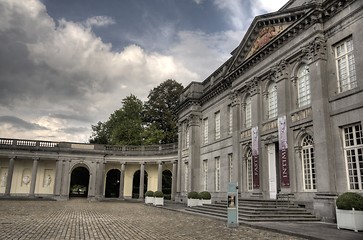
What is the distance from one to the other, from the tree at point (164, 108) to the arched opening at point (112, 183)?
8459 millimetres

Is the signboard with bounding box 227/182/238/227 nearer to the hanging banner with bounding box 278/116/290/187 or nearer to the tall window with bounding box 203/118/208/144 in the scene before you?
the hanging banner with bounding box 278/116/290/187

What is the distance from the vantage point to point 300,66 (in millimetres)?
17297

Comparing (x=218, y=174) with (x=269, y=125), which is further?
(x=218, y=174)

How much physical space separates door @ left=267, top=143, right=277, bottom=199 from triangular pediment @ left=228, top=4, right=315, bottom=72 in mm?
6102

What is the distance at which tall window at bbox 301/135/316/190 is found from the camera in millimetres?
15633

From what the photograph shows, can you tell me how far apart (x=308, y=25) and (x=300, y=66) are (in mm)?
2169

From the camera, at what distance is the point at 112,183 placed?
4694 centimetres

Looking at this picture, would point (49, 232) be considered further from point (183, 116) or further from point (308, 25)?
point (183, 116)

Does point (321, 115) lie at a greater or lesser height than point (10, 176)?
greater

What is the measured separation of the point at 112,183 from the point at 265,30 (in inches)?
1347

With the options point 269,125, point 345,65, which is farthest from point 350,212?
point 269,125

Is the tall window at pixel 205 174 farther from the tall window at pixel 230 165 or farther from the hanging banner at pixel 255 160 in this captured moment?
the hanging banner at pixel 255 160

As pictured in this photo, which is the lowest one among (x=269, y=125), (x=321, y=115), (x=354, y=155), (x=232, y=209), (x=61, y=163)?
(x=232, y=209)

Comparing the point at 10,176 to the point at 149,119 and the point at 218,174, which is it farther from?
the point at 218,174
